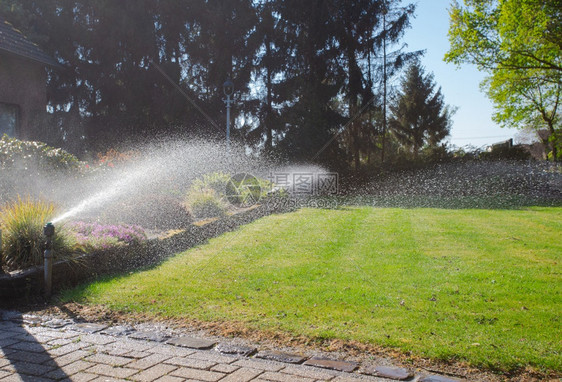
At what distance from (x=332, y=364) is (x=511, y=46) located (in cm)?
1498

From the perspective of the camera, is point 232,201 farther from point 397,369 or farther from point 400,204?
point 397,369

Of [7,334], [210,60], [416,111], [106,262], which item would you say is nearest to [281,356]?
[7,334]

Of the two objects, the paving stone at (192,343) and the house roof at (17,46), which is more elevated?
the house roof at (17,46)

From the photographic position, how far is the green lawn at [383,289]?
342 centimetres

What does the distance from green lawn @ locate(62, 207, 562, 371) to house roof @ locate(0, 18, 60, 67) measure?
9.54 metres

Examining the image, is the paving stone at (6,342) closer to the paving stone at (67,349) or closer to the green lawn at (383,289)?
the paving stone at (67,349)

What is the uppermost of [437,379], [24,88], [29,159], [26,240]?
[24,88]

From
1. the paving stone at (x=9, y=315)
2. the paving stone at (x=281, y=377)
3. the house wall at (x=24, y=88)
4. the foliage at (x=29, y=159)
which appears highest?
the house wall at (x=24, y=88)

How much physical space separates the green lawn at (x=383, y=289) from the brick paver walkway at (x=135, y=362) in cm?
49

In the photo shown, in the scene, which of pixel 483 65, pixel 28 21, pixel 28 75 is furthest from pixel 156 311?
pixel 28 21

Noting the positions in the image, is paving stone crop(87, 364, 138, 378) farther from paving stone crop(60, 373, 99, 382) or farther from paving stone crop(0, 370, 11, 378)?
paving stone crop(0, 370, 11, 378)

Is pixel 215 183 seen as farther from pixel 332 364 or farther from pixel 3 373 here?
pixel 332 364

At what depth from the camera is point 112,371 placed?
2930 mm

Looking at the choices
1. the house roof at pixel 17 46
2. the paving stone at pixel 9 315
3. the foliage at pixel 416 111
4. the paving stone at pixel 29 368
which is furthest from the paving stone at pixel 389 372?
the foliage at pixel 416 111
